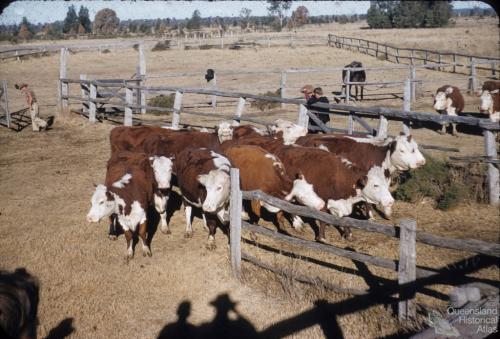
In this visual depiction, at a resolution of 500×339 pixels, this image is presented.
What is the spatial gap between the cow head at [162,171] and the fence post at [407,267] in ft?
12.3

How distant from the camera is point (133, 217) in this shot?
6.68m

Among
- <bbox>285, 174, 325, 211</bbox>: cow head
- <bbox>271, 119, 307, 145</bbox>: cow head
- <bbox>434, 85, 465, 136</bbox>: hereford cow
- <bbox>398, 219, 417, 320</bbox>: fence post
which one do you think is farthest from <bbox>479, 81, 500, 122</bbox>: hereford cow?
<bbox>398, 219, 417, 320</bbox>: fence post

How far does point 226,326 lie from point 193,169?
106 inches

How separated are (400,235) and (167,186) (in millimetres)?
3775

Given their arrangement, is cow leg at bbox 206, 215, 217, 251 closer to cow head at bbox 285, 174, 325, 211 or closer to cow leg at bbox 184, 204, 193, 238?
cow leg at bbox 184, 204, 193, 238

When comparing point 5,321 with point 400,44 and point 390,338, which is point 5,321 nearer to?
point 390,338

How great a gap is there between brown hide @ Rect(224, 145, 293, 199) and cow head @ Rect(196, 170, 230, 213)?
70cm

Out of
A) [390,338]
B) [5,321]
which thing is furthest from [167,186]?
[5,321]

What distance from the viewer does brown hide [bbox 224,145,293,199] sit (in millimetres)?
7113

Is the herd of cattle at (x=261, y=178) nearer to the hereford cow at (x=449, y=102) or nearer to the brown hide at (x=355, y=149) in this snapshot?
the brown hide at (x=355, y=149)

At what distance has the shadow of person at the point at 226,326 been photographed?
496cm

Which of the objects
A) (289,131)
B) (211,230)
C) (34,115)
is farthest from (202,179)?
(34,115)

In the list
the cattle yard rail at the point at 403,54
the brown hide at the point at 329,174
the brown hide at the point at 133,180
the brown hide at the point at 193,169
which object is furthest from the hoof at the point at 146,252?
the cattle yard rail at the point at 403,54

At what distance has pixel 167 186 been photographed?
23.8 feet
